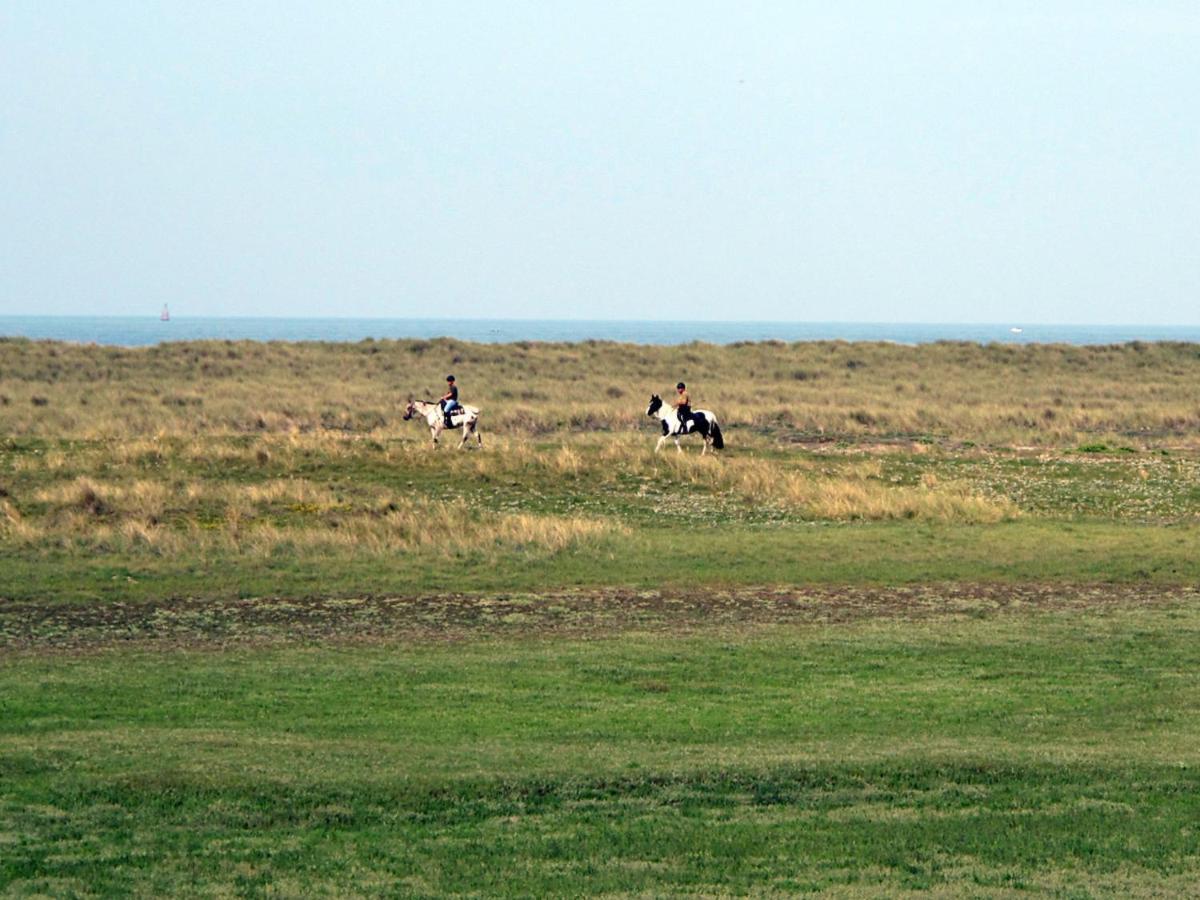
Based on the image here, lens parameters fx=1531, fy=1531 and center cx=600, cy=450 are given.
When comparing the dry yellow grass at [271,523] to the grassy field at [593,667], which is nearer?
the grassy field at [593,667]

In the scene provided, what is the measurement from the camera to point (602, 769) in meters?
10.8

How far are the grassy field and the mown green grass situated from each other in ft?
0.14

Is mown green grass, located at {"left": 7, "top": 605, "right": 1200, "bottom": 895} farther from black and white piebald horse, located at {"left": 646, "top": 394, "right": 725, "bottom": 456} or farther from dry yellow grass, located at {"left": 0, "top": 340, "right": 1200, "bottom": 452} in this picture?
dry yellow grass, located at {"left": 0, "top": 340, "right": 1200, "bottom": 452}

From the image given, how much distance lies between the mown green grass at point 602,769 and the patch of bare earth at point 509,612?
3.28 feet

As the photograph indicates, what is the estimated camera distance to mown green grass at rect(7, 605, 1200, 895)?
8.84m

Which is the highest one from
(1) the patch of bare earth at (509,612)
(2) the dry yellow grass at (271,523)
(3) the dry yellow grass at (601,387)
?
(3) the dry yellow grass at (601,387)

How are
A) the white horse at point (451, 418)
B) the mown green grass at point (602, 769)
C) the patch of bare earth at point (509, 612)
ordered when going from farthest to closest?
the white horse at point (451, 418)
the patch of bare earth at point (509, 612)
the mown green grass at point (602, 769)

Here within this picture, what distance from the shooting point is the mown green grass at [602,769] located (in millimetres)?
8836

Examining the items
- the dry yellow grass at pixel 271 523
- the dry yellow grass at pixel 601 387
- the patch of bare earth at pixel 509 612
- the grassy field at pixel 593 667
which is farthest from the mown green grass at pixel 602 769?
the dry yellow grass at pixel 601 387

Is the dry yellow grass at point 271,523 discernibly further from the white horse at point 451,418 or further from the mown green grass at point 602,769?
the mown green grass at point 602,769

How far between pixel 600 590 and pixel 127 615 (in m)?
5.80

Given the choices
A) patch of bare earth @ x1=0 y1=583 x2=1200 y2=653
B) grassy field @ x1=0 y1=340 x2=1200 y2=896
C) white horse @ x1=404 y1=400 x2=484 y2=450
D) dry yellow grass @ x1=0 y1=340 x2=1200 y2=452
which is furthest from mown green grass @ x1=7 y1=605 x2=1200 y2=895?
dry yellow grass @ x1=0 y1=340 x2=1200 y2=452

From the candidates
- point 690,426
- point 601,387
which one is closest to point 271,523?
point 690,426

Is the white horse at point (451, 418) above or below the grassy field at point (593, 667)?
above
